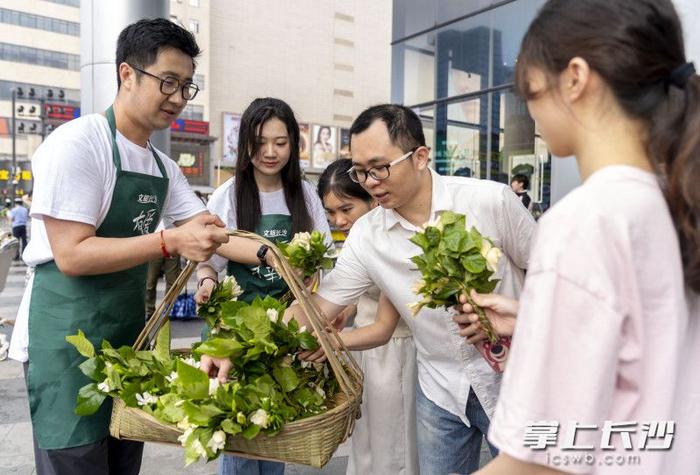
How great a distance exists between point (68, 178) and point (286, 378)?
2.71ft

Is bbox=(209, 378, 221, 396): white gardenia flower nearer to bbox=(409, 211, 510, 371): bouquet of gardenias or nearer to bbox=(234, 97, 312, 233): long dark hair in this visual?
bbox=(409, 211, 510, 371): bouquet of gardenias

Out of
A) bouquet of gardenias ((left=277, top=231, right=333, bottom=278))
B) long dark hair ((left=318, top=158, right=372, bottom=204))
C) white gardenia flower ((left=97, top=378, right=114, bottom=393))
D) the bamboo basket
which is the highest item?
long dark hair ((left=318, top=158, right=372, bottom=204))

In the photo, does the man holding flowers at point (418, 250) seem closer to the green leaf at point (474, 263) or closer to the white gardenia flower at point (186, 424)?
the green leaf at point (474, 263)

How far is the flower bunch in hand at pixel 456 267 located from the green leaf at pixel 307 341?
35 cm

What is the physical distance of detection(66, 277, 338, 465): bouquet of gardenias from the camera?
1309 mm

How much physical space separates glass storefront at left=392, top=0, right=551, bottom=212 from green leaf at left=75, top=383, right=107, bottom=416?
692 centimetres

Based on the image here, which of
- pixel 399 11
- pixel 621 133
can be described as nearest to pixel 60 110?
pixel 399 11

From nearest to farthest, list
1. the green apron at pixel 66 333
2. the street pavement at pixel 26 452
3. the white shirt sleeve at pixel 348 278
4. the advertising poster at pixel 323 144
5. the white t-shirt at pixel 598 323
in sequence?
the white t-shirt at pixel 598 323
the green apron at pixel 66 333
the white shirt sleeve at pixel 348 278
the street pavement at pixel 26 452
the advertising poster at pixel 323 144

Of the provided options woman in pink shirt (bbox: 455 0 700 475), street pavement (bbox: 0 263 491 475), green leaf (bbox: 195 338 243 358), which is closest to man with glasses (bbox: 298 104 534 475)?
green leaf (bbox: 195 338 243 358)

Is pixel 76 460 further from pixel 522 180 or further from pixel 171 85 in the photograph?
pixel 522 180

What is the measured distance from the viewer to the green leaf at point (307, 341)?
1616 mm

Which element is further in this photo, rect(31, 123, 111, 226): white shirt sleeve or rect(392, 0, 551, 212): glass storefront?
rect(392, 0, 551, 212): glass storefront

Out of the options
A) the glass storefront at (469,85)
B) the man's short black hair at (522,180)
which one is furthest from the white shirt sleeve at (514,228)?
the glass storefront at (469,85)

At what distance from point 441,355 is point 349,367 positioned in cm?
37
